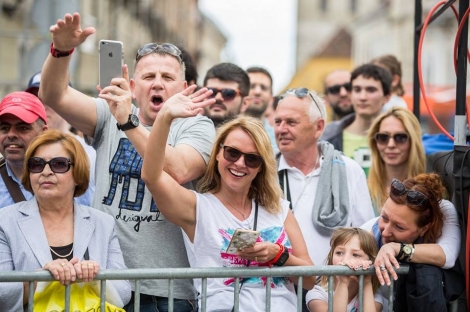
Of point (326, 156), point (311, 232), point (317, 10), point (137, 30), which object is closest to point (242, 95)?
point (326, 156)

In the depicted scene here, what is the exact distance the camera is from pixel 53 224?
4.44 metres

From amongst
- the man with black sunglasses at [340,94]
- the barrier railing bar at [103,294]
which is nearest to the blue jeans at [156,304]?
the barrier railing bar at [103,294]

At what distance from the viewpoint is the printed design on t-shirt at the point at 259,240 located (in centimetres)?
442

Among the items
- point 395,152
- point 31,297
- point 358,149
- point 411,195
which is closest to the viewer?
point 31,297

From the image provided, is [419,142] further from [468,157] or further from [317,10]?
[317,10]

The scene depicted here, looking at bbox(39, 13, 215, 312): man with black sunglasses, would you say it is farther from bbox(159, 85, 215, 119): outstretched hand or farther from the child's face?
the child's face

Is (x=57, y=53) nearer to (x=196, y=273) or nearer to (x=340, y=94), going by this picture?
(x=196, y=273)

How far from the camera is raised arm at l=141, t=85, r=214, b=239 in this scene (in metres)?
4.14

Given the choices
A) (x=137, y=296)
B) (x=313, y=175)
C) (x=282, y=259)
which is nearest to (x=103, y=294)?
(x=137, y=296)

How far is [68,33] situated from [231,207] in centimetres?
123

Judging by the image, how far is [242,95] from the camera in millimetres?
6648

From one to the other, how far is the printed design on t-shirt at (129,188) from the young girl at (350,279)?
96cm

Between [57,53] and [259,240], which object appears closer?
[259,240]

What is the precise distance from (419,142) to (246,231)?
233 cm
